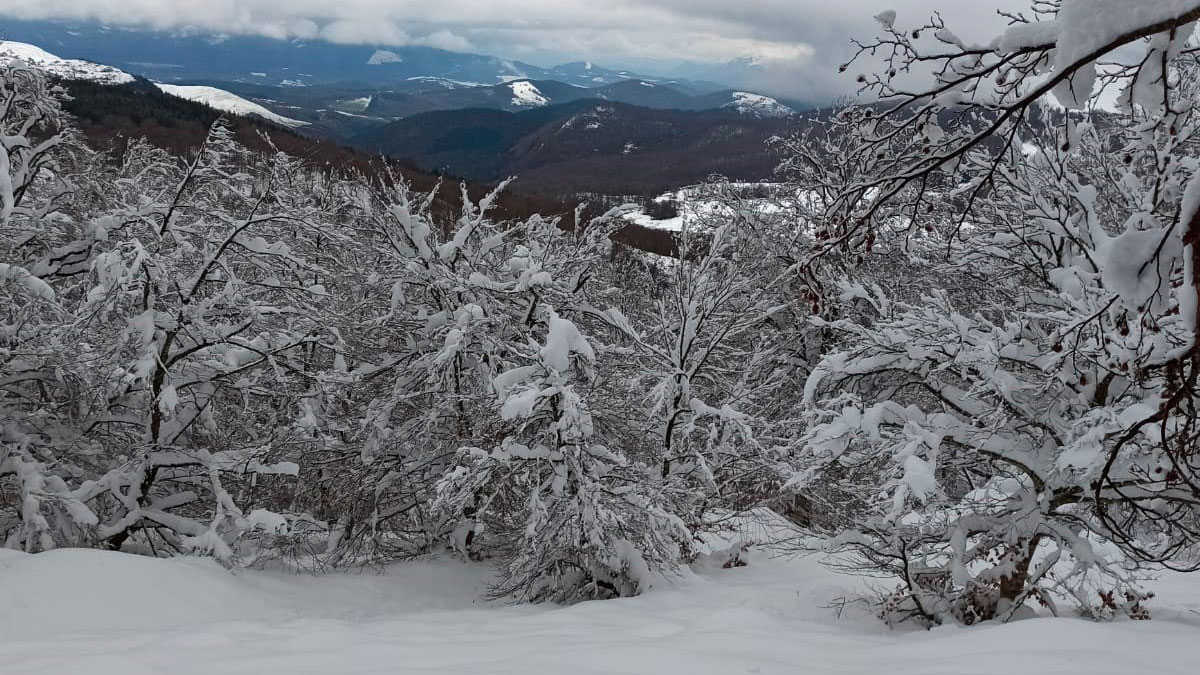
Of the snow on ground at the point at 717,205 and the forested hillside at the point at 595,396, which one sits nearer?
the forested hillside at the point at 595,396

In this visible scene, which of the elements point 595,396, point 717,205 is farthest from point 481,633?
point 717,205

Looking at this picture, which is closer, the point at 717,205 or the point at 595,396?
the point at 595,396

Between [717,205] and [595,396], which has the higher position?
[717,205]

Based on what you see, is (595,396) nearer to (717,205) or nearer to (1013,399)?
(1013,399)

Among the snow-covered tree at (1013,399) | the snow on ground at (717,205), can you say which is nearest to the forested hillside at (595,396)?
the snow-covered tree at (1013,399)

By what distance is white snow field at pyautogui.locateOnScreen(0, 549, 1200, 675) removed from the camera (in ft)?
12.7

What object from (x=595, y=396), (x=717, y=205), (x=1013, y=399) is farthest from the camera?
(x=717, y=205)

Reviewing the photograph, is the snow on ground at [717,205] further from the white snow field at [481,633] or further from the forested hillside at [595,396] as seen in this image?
the white snow field at [481,633]

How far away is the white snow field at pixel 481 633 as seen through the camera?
153 inches

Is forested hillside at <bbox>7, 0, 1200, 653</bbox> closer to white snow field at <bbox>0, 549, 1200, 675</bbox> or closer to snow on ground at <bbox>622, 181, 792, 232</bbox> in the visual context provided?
white snow field at <bbox>0, 549, 1200, 675</bbox>

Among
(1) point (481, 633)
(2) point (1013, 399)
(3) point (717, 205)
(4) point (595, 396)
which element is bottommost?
(1) point (481, 633)

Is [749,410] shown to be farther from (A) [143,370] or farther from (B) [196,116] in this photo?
(B) [196,116]

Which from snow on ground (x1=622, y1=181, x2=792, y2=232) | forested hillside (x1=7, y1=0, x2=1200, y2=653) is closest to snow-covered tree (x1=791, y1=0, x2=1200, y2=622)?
forested hillside (x1=7, y1=0, x2=1200, y2=653)

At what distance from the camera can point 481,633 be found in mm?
5422
